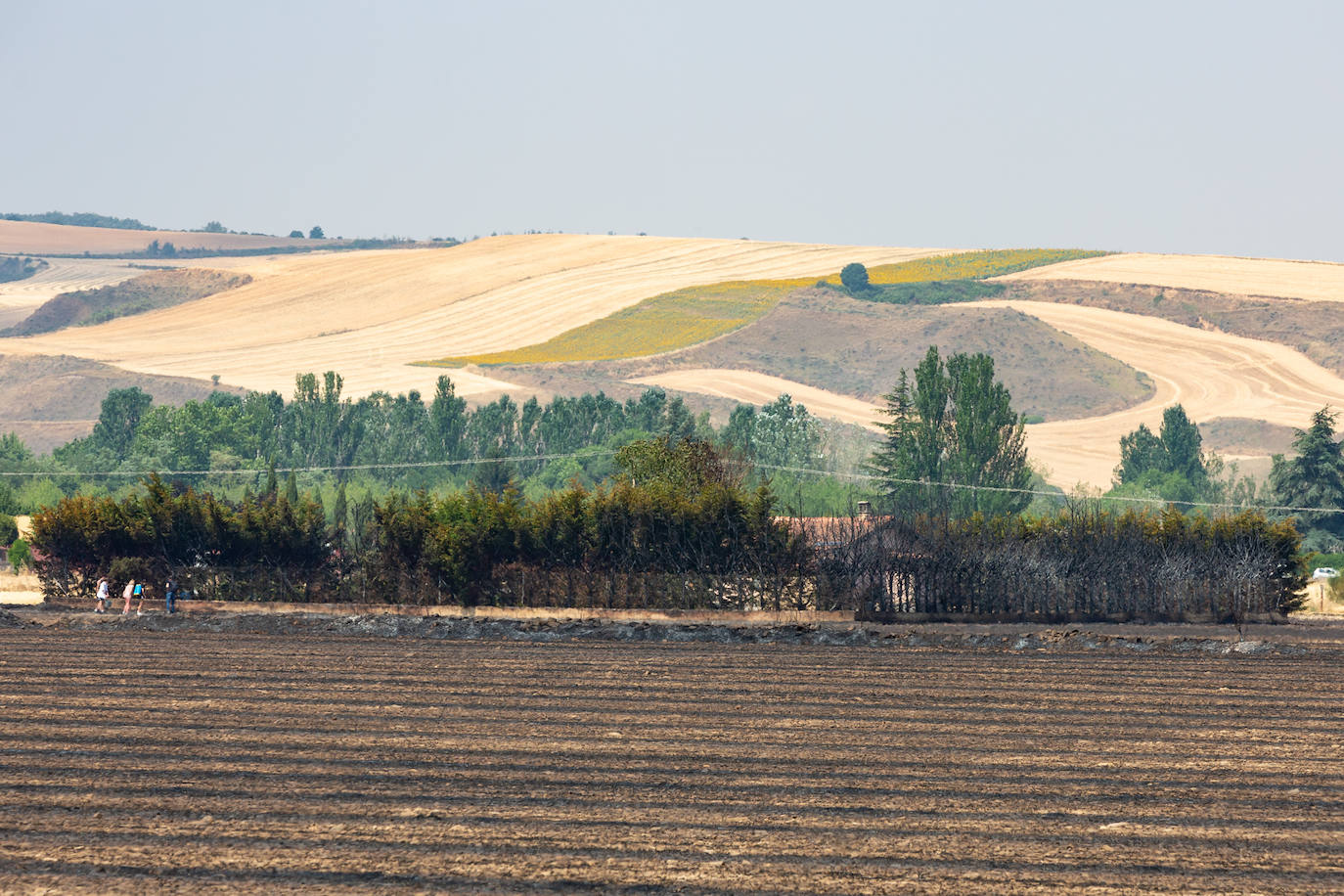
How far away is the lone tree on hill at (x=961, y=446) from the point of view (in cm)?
9206

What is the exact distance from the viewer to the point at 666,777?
22.8 m

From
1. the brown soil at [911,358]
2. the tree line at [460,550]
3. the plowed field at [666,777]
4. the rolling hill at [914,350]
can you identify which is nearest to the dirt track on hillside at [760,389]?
the rolling hill at [914,350]

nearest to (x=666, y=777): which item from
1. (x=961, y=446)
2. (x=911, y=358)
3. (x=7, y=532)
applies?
(x=7, y=532)

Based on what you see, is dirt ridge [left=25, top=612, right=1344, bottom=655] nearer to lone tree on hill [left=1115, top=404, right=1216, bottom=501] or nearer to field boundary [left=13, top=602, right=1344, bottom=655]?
field boundary [left=13, top=602, right=1344, bottom=655]

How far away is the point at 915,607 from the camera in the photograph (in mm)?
48406

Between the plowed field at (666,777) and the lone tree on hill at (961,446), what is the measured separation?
55.9 m

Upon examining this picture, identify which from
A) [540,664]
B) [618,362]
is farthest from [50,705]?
[618,362]

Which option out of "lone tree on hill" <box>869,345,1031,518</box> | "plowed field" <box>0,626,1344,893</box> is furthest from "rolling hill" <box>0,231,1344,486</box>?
"plowed field" <box>0,626,1344,893</box>

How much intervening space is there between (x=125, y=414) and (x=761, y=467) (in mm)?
66875

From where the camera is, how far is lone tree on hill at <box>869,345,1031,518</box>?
302 ft

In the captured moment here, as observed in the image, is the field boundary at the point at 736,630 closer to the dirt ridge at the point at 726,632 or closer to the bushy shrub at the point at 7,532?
the dirt ridge at the point at 726,632

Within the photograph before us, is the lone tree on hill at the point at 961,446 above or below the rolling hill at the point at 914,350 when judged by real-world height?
below

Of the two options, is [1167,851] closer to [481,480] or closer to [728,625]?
[728,625]

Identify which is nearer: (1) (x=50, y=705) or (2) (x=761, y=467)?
(1) (x=50, y=705)
